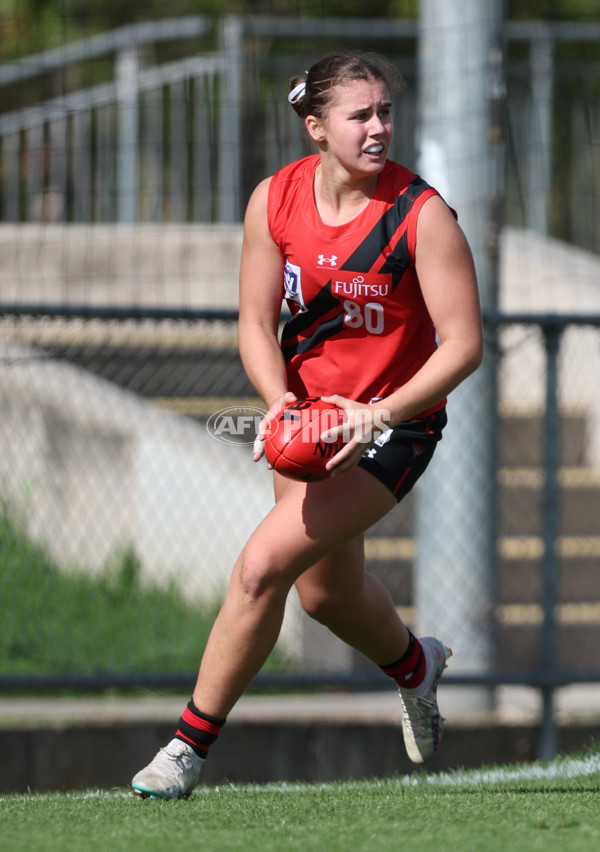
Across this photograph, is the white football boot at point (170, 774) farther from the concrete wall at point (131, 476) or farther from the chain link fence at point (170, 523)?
the concrete wall at point (131, 476)

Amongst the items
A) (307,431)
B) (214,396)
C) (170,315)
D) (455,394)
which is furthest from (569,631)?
(307,431)

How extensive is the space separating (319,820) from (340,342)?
130 centimetres

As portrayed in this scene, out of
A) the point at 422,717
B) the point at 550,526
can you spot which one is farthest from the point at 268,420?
the point at 550,526

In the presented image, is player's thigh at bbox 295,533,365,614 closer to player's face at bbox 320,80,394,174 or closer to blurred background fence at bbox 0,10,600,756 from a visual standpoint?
blurred background fence at bbox 0,10,600,756

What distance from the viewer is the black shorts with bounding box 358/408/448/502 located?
358cm

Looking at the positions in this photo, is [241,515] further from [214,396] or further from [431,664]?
[431,664]

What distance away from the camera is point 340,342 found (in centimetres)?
361

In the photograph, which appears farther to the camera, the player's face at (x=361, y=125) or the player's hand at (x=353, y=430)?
the player's face at (x=361, y=125)

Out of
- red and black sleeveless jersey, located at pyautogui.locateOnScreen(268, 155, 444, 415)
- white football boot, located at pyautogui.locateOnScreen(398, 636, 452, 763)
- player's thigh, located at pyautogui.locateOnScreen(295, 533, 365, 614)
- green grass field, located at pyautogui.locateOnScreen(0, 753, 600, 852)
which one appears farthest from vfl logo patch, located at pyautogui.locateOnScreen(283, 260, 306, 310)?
green grass field, located at pyautogui.locateOnScreen(0, 753, 600, 852)

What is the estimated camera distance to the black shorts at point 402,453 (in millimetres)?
3584

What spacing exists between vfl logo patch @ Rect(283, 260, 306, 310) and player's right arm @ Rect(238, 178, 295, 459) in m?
0.03

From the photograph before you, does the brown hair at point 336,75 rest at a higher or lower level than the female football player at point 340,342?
higher

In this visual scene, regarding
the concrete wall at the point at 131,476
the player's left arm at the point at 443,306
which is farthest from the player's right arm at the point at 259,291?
the concrete wall at the point at 131,476

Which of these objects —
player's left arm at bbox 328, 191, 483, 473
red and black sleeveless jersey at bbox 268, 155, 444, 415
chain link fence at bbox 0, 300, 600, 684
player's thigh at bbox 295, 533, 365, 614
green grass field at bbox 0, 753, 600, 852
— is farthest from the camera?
chain link fence at bbox 0, 300, 600, 684
